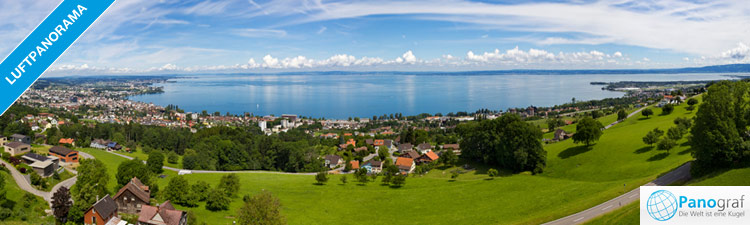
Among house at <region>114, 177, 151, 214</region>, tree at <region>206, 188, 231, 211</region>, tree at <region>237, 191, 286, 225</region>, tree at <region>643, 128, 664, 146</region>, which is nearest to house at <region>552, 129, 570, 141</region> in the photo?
tree at <region>643, 128, 664, 146</region>

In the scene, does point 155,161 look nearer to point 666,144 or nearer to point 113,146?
point 113,146

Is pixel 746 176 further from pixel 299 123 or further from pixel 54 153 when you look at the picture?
pixel 299 123

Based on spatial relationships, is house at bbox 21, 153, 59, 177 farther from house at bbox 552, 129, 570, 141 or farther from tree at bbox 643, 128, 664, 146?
house at bbox 552, 129, 570, 141

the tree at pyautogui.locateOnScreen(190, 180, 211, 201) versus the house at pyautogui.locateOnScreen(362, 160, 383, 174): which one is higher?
the tree at pyautogui.locateOnScreen(190, 180, 211, 201)

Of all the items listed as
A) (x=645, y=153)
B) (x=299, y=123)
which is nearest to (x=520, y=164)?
(x=645, y=153)

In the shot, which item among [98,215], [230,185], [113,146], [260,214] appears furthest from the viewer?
[113,146]

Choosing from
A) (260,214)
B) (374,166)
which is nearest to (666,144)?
(374,166)
